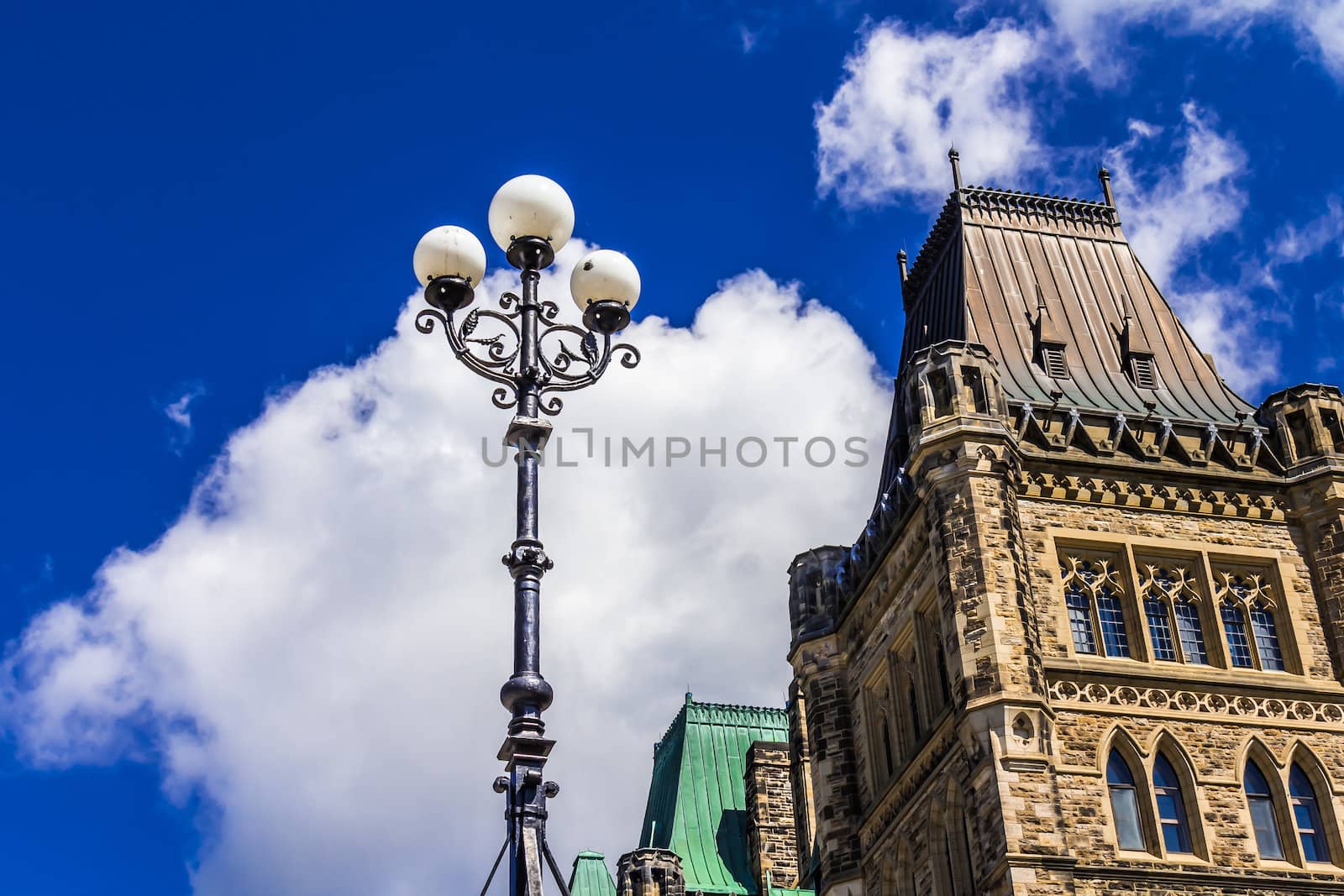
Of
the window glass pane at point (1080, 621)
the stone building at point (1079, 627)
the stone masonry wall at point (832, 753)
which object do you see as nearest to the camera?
the stone building at point (1079, 627)

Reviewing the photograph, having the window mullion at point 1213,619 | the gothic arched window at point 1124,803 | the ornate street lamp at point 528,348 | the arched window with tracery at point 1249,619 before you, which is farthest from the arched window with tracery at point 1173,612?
the ornate street lamp at point 528,348

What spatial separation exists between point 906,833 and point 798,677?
6.23 metres

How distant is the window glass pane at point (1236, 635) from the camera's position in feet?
103

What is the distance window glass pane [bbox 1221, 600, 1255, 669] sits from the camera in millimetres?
31531

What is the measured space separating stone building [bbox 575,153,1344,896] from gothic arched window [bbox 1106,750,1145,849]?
4 cm

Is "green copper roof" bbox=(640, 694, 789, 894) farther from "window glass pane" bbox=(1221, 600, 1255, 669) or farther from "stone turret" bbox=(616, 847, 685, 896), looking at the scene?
"window glass pane" bbox=(1221, 600, 1255, 669)

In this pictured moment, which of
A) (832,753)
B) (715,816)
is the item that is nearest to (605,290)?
(832,753)

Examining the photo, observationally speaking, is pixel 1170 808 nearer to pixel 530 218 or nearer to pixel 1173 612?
pixel 1173 612

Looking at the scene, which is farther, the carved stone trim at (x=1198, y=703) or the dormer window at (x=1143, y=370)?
the dormer window at (x=1143, y=370)

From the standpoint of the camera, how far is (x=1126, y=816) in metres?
29.2

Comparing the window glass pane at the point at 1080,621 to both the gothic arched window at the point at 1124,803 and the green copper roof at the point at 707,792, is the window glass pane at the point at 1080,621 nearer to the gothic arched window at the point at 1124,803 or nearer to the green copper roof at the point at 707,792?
the gothic arched window at the point at 1124,803

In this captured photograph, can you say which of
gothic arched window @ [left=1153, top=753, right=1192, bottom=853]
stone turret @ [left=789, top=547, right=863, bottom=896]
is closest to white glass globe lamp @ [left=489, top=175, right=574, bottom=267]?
gothic arched window @ [left=1153, top=753, right=1192, bottom=853]

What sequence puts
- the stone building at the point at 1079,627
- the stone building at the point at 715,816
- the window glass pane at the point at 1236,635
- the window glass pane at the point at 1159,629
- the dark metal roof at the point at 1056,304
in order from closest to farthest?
the stone building at the point at 1079,627
the window glass pane at the point at 1159,629
the window glass pane at the point at 1236,635
the dark metal roof at the point at 1056,304
the stone building at the point at 715,816

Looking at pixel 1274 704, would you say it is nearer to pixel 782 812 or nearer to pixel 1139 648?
pixel 1139 648
